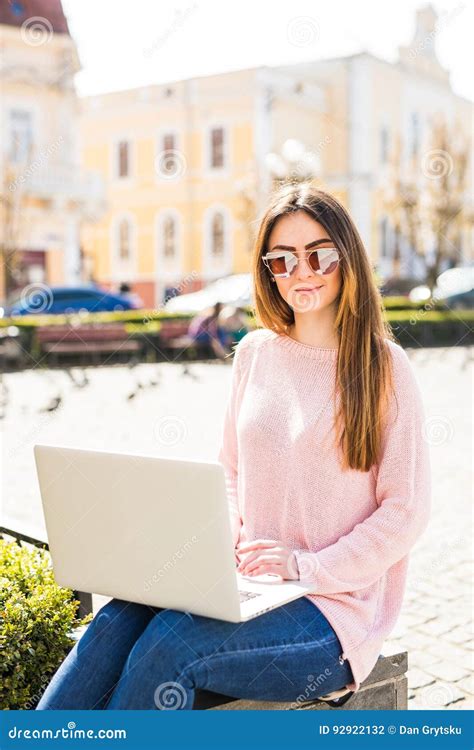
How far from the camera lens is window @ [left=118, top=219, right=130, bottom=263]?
37844 mm

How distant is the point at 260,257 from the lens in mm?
2707

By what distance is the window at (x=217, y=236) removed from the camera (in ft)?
118

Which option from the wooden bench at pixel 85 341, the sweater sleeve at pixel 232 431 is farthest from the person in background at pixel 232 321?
the sweater sleeve at pixel 232 431

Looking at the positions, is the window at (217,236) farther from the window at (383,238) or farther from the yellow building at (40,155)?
the yellow building at (40,155)

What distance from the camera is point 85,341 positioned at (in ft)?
64.4

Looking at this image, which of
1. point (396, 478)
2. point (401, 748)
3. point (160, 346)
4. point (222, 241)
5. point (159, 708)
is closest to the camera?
point (159, 708)

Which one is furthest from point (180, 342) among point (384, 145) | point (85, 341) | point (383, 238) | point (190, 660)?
point (384, 145)

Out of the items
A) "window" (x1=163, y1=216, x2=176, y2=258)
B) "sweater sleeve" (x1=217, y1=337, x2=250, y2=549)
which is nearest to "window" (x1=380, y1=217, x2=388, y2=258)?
"window" (x1=163, y1=216, x2=176, y2=258)

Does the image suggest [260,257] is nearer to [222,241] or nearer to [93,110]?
[222,241]

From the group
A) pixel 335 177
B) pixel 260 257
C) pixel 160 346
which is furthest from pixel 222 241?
pixel 260 257

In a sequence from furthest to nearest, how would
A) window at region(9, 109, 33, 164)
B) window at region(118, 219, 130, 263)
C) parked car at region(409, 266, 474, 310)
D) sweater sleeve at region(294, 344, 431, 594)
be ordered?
window at region(118, 219, 130, 263)
window at region(9, 109, 33, 164)
parked car at region(409, 266, 474, 310)
sweater sleeve at region(294, 344, 431, 594)

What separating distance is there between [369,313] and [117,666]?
1.06m

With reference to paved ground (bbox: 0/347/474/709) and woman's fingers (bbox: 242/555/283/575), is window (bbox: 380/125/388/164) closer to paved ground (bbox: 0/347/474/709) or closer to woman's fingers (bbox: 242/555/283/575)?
paved ground (bbox: 0/347/474/709)

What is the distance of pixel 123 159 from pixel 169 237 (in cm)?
352
